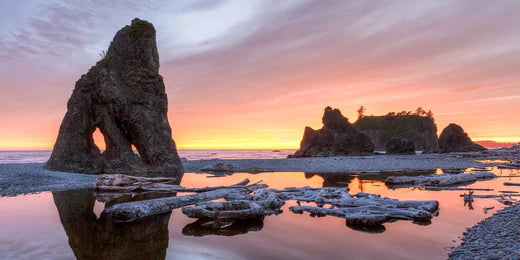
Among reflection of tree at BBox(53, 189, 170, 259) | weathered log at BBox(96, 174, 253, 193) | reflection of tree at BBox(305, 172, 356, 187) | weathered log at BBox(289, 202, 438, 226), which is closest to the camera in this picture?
reflection of tree at BBox(53, 189, 170, 259)

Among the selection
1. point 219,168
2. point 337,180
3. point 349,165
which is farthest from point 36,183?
point 349,165

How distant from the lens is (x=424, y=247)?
23.5 ft

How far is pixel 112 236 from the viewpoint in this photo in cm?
802

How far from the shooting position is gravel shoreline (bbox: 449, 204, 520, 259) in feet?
20.2

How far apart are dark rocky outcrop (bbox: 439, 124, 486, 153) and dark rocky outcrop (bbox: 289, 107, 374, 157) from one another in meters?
18.3

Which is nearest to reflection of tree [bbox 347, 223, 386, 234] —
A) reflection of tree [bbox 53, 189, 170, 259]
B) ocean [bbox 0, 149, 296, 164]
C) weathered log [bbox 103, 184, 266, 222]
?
reflection of tree [bbox 53, 189, 170, 259]

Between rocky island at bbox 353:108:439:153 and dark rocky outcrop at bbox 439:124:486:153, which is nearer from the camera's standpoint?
dark rocky outcrop at bbox 439:124:486:153

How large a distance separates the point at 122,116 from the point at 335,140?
2366 inches

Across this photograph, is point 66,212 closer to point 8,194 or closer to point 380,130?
point 8,194

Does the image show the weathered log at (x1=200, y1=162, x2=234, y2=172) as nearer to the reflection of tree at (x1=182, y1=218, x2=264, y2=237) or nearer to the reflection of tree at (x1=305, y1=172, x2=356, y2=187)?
the reflection of tree at (x1=305, y1=172, x2=356, y2=187)

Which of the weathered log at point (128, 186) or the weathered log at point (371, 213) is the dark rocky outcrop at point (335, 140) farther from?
the weathered log at point (371, 213)

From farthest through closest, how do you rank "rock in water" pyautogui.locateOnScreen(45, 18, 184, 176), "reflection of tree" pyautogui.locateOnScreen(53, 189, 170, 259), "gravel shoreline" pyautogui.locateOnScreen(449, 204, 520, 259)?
"rock in water" pyautogui.locateOnScreen(45, 18, 184, 176) < "reflection of tree" pyautogui.locateOnScreen(53, 189, 170, 259) < "gravel shoreline" pyautogui.locateOnScreen(449, 204, 520, 259)

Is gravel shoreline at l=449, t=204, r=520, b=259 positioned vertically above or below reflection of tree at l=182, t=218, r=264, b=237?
above

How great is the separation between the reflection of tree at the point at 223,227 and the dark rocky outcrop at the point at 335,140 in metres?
68.6
